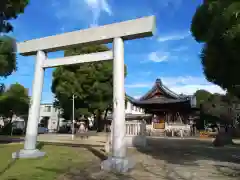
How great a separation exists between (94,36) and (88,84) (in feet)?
64.1

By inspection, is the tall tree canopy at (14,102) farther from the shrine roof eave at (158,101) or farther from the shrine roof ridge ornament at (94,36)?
the shrine roof ridge ornament at (94,36)

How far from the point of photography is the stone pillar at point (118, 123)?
22.1 ft

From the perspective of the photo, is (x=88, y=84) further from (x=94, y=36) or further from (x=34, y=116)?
(x=94, y=36)

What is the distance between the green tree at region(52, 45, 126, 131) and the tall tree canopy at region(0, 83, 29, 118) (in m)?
5.55

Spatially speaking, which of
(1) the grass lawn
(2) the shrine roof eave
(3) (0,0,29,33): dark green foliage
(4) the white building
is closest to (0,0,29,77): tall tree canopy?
(3) (0,0,29,33): dark green foliage

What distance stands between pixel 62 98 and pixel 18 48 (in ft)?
63.8

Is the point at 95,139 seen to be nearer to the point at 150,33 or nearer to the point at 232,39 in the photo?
the point at 150,33

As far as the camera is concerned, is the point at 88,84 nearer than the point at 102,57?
No

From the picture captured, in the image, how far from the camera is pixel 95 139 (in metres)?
14.7

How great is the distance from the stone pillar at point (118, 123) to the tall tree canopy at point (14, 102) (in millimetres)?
25677

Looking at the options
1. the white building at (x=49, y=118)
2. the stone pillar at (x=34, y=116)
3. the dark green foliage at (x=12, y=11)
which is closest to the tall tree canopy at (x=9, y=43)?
the dark green foliage at (x=12, y=11)

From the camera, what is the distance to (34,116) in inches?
349

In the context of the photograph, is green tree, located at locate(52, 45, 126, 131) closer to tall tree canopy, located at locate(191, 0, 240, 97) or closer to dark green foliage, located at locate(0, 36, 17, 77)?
dark green foliage, located at locate(0, 36, 17, 77)

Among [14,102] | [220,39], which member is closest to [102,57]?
[220,39]
